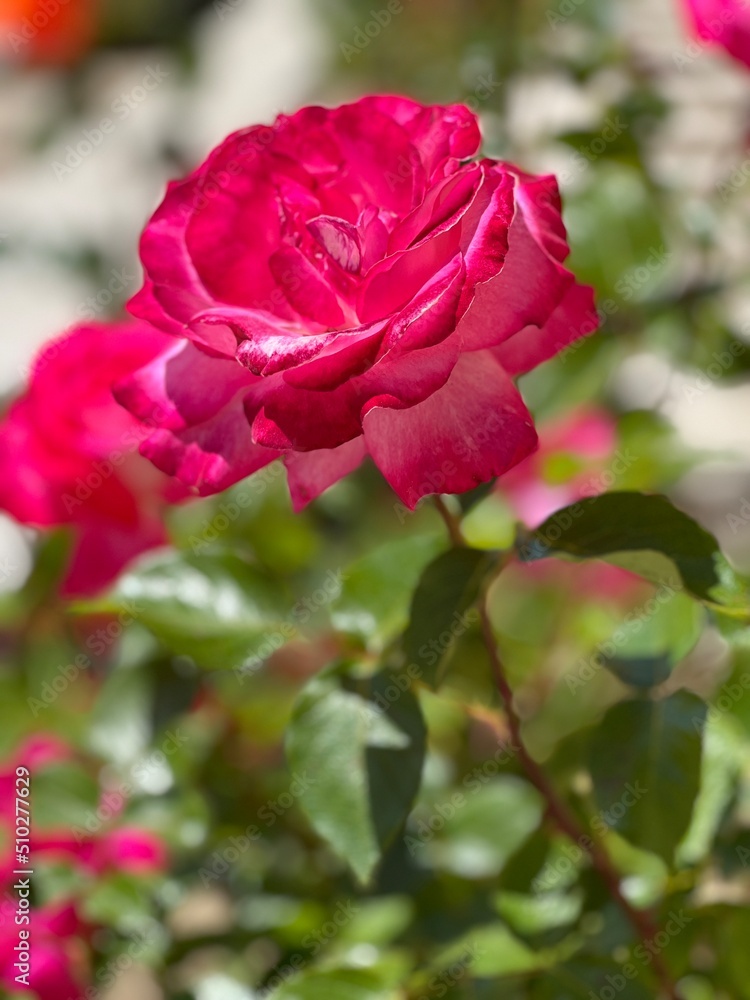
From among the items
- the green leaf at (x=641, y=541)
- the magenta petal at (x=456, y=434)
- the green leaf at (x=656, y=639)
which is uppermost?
the magenta petal at (x=456, y=434)

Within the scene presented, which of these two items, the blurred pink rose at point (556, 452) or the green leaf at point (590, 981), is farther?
the blurred pink rose at point (556, 452)

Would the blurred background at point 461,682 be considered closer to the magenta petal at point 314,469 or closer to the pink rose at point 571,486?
the pink rose at point 571,486

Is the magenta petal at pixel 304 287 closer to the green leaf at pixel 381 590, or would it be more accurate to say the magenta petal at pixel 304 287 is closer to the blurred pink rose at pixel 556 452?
the green leaf at pixel 381 590

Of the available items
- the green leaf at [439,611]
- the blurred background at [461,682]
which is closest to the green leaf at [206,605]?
the blurred background at [461,682]

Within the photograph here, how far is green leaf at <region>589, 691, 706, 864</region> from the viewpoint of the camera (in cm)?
42

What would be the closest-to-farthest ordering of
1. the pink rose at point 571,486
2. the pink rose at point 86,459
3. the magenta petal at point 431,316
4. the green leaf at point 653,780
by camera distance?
the magenta petal at point 431,316
the green leaf at point 653,780
the pink rose at point 86,459
the pink rose at point 571,486

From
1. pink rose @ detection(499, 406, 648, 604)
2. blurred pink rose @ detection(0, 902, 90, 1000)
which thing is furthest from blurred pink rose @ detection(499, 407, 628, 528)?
blurred pink rose @ detection(0, 902, 90, 1000)

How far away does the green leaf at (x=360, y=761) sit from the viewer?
410 millimetres

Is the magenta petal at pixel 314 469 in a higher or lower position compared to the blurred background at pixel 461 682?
higher

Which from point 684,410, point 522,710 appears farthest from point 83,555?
point 684,410

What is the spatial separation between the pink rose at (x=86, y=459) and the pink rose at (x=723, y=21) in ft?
1.20

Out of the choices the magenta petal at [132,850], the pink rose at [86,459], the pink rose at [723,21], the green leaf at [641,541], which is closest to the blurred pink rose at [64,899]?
the magenta petal at [132,850]

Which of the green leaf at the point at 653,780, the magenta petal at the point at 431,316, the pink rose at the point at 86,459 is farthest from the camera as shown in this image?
the pink rose at the point at 86,459

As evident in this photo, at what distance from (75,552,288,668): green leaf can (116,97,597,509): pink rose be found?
0.12 m
